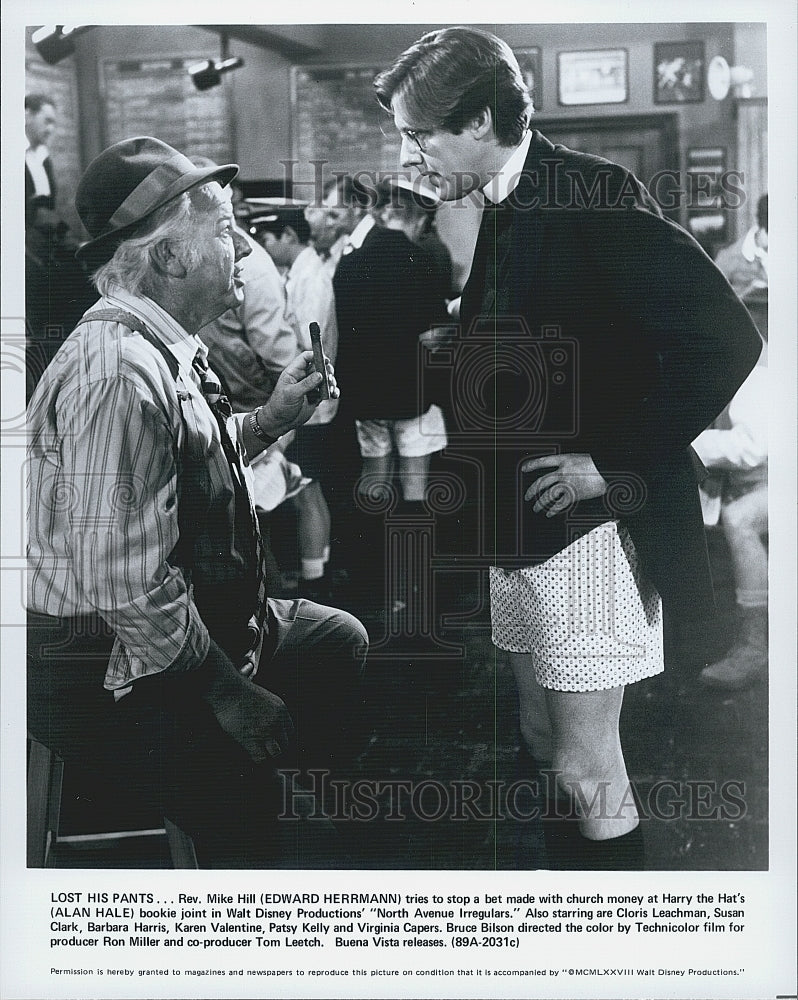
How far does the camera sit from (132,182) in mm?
2543

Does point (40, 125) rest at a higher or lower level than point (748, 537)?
higher

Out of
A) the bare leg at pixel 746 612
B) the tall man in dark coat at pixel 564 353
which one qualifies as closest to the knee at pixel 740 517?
the bare leg at pixel 746 612

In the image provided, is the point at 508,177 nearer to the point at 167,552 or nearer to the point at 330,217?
the point at 330,217

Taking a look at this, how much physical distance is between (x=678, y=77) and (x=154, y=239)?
1404 millimetres

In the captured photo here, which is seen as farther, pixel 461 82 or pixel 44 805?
pixel 44 805

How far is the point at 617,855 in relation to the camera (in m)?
2.62

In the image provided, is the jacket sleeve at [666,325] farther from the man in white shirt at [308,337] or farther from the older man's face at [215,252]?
the older man's face at [215,252]

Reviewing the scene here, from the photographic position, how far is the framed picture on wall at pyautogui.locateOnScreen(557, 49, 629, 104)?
8.35ft

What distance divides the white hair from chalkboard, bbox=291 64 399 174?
280 mm

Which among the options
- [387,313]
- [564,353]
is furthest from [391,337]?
[564,353]

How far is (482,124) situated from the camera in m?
2.55

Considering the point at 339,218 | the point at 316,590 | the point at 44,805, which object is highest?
the point at 339,218

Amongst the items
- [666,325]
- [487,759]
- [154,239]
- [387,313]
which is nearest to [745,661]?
[487,759]

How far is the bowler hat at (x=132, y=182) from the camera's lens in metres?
2.53
